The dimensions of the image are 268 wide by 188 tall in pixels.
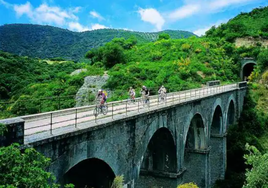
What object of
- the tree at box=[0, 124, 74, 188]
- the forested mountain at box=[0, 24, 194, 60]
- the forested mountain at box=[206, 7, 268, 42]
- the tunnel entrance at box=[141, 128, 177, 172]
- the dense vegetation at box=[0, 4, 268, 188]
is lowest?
the tunnel entrance at box=[141, 128, 177, 172]

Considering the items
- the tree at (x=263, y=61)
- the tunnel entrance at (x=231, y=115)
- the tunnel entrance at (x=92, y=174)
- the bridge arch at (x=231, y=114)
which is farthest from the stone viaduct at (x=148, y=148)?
the tree at (x=263, y=61)

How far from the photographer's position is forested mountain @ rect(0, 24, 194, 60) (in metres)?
111

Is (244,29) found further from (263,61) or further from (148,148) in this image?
(148,148)

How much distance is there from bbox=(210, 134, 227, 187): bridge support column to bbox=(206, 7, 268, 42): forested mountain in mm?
36315

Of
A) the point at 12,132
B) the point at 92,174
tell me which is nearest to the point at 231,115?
the point at 92,174

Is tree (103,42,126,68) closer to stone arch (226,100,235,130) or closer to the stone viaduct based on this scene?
stone arch (226,100,235,130)

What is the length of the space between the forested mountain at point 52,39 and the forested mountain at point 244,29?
43.7m

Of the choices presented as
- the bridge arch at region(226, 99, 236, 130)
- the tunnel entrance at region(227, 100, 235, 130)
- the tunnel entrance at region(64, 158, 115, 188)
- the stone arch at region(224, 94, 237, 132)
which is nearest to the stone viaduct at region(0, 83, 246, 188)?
the tunnel entrance at region(64, 158, 115, 188)

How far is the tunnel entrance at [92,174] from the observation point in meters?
10.4

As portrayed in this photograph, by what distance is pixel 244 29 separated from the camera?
59875 millimetres

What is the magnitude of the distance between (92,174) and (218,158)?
21.6 meters

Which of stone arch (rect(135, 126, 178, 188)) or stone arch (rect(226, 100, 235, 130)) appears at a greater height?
stone arch (rect(226, 100, 235, 130))

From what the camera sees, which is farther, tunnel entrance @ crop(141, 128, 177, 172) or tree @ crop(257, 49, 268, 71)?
tree @ crop(257, 49, 268, 71)

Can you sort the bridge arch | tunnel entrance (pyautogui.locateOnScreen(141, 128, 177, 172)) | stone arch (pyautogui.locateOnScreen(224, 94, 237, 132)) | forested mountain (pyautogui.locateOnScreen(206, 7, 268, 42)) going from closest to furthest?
tunnel entrance (pyautogui.locateOnScreen(141, 128, 177, 172)) → stone arch (pyautogui.locateOnScreen(224, 94, 237, 132)) → the bridge arch → forested mountain (pyautogui.locateOnScreen(206, 7, 268, 42))
